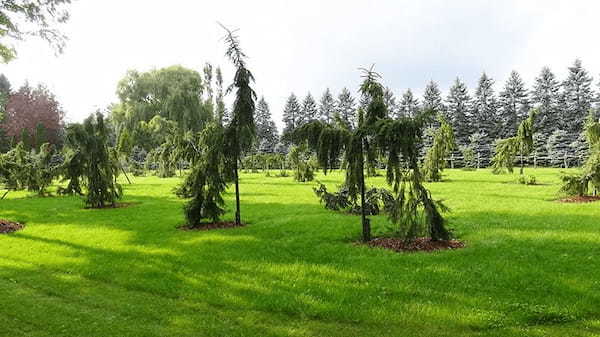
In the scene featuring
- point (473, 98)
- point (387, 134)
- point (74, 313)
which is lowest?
point (74, 313)

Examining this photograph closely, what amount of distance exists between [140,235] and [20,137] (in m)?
54.9

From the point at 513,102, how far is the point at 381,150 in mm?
65502

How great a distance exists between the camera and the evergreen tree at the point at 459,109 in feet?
214

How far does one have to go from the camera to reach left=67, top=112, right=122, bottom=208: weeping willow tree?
60.2 ft

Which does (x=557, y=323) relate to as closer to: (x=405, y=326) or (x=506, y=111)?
(x=405, y=326)

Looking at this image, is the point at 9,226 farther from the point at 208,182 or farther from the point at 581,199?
the point at 581,199

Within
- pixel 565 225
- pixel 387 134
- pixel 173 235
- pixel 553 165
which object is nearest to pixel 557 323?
pixel 387 134

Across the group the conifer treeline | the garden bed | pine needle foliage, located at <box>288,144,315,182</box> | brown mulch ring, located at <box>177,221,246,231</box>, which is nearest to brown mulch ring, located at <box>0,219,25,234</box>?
brown mulch ring, located at <box>177,221,246,231</box>

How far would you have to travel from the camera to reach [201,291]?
23.0 ft

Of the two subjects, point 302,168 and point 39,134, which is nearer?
point 302,168

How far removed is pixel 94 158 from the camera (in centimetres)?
1858

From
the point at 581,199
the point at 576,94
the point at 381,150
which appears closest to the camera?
the point at 381,150

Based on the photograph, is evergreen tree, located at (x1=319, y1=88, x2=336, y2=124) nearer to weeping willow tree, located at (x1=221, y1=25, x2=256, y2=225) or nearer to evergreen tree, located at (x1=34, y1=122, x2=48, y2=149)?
evergreen tree, located at (x1=34, y1=122, x2=48, y2=149)

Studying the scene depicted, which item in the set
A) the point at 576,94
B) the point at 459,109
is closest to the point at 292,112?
the point at 459,109
